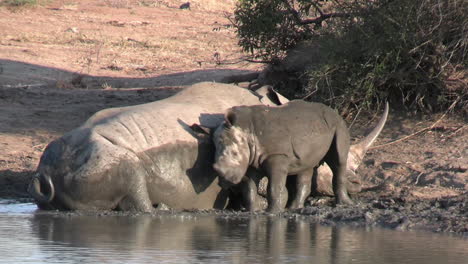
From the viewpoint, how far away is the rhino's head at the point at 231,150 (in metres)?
9.23

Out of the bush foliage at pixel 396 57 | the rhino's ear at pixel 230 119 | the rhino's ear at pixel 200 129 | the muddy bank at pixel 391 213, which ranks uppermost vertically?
the bush foliage at pixel 396 57

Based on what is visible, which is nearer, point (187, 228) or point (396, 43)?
point (187, 228)

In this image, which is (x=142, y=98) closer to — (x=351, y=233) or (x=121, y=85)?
(x=121, y=85)

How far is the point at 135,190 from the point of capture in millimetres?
9031

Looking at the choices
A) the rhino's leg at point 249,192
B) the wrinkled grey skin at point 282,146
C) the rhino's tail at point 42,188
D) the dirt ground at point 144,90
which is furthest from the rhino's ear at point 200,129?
the rhino's tail at point 42,188

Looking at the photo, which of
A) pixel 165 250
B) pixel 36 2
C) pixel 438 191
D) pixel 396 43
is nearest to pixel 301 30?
pixel 396 43

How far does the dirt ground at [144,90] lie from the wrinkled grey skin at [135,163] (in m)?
1.07

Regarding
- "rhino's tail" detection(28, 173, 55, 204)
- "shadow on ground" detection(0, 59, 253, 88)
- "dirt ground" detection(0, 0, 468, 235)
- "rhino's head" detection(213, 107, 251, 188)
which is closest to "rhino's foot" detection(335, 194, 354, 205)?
"dirt ground" detection(0, 0, 468, 235)

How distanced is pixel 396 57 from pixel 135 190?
3757 mm

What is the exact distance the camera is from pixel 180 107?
376 inches

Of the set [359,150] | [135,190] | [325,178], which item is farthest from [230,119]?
[359,150]

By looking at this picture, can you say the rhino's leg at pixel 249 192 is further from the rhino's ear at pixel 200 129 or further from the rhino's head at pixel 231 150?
the rhino's ear at pixel 200 129

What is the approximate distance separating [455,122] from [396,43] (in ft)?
3.55

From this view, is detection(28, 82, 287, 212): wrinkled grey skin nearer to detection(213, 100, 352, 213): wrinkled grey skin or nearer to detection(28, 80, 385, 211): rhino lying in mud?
detection(28, 80, 385, 211): rhino lying in mud
